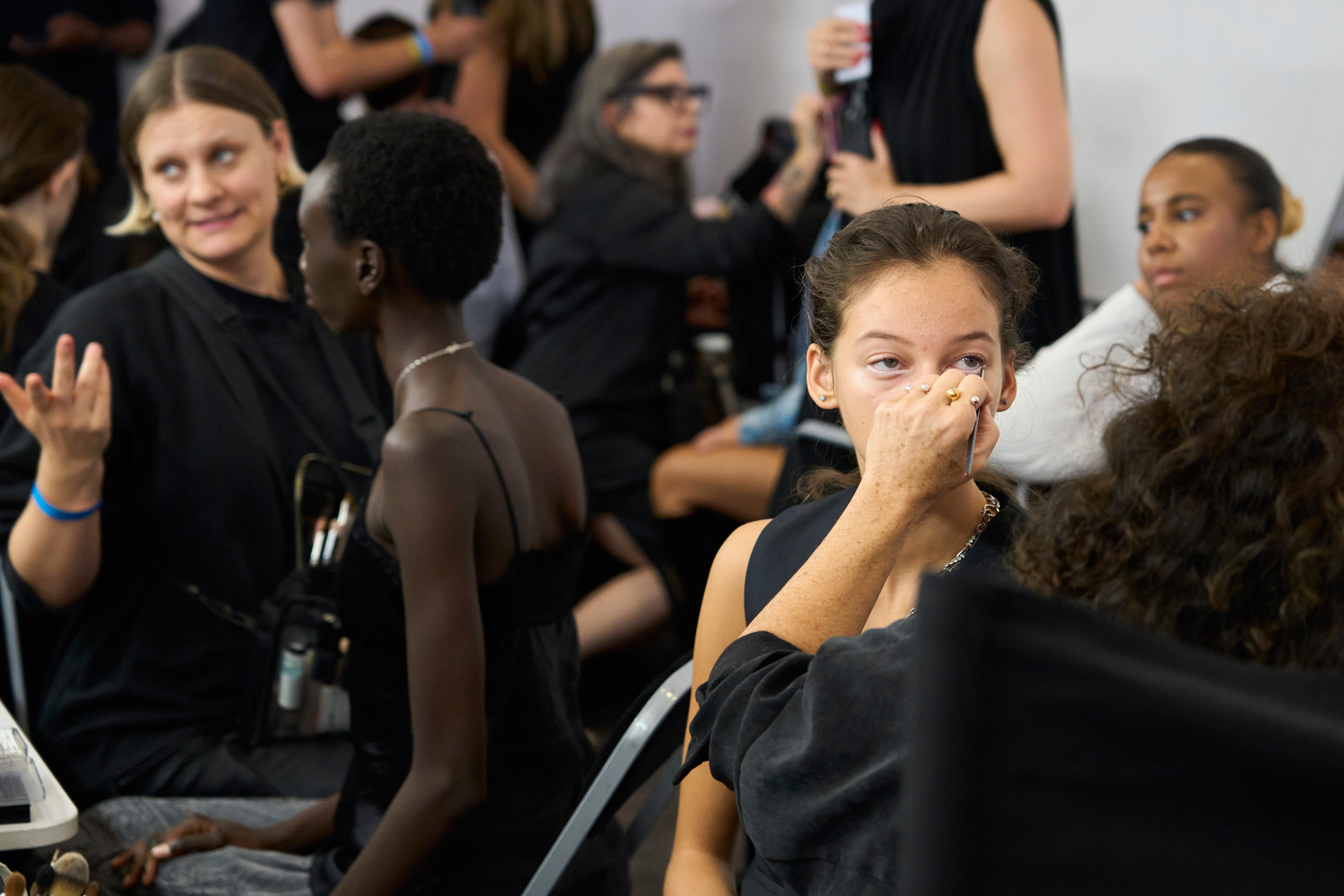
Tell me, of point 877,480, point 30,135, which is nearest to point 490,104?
point 30,135

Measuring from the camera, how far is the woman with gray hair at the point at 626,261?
3145mm

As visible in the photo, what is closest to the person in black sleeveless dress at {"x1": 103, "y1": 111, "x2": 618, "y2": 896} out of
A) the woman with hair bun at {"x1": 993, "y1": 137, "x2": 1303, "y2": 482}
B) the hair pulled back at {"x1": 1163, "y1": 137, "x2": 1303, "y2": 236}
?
the woman with hair bun at {"x1": 993, "y1": 137, "x2": 1303, "y2": 482}

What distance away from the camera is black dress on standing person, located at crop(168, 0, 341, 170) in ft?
10.6

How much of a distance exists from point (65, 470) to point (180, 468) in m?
0.24

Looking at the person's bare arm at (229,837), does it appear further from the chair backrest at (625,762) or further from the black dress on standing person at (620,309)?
the black dress on standing person at (620,309)

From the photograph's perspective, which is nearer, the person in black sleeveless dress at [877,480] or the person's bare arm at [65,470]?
the person in black sleeveless dress at [877,480]

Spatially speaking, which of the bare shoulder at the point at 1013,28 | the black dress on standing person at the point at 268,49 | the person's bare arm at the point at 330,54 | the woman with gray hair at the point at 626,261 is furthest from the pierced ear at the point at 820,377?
the person's bare arm at the point at 330,54

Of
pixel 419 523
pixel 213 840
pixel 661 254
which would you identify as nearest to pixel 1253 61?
pixel 661 254

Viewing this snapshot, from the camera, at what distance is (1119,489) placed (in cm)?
78

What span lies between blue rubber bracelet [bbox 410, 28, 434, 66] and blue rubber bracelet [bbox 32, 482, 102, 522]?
2194mm

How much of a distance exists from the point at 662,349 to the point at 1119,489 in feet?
8.56

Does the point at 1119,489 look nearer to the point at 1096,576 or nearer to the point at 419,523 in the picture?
the point at 1096,576

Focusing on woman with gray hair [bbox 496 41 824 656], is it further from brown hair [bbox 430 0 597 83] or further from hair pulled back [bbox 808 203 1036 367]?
hair pulled back [bbox 808 203 1036 367]

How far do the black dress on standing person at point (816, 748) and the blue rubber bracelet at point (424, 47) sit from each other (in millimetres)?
2998
